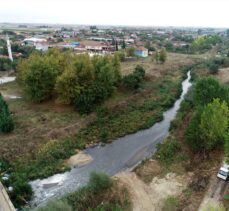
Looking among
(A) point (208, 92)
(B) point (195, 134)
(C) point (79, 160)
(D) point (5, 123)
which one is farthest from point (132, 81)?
(D) point (5, 123)

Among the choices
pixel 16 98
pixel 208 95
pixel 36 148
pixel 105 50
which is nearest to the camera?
pixel 36 148

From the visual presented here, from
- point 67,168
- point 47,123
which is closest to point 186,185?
point 67,168

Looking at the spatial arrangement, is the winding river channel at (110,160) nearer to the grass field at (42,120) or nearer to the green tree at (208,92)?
the grass field at (42,120)

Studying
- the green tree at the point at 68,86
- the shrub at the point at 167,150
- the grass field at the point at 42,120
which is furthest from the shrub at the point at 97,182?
the green tree at the point at 68,86

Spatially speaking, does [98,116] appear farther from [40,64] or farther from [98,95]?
[40,64]

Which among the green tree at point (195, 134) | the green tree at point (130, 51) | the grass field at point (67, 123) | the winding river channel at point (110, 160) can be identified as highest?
the green tree at point (130, 51)

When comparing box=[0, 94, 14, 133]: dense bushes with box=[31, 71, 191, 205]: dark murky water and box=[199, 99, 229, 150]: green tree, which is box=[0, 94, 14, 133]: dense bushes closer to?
box=[31, 71, 191, 205]: dark murky water
